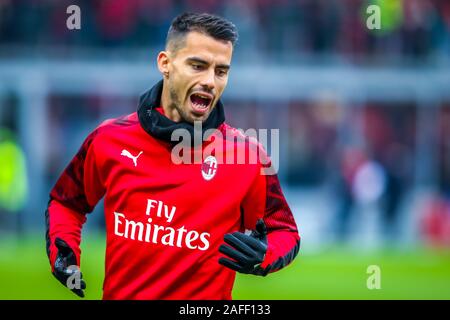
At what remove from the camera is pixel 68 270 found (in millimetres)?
4742

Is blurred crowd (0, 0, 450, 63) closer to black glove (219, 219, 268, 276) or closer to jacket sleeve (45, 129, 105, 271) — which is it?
jacket sleeve (45, 129, 105, 271)

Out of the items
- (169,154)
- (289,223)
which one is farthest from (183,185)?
(289,223)

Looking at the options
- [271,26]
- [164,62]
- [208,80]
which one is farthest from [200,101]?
[271,26]

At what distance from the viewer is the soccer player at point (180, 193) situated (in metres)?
4.69

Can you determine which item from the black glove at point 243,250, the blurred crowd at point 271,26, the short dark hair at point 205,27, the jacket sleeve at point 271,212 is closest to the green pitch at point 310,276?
the blurred crowd at point 271,26

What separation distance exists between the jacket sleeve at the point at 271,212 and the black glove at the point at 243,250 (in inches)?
10.4

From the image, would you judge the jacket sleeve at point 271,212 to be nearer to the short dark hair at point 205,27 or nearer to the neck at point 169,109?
the neck at point 169,109

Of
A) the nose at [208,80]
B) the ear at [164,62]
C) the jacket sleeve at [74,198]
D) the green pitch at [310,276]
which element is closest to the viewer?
the nose at [208,80]

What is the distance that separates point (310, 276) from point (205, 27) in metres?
9.48

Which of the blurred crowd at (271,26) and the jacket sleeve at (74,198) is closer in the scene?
the jacket sleeve at (74,198)

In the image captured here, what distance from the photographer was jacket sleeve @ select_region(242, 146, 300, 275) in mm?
4793

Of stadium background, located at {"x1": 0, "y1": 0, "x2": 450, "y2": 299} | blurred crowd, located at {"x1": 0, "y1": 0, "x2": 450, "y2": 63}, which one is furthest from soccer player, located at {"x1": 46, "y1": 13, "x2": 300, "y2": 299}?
blurred crowd, located at {"x1": 0, "y1": 0, "x2": 450, "y2": 63}
